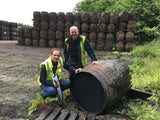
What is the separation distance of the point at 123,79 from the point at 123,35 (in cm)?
871

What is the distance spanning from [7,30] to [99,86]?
906 inches

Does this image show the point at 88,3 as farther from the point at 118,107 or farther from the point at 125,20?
the point at 118,107

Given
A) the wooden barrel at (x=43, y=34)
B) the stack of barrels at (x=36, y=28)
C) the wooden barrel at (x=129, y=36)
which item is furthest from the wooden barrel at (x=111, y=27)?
the stack of barrels at (x=36, y=28)

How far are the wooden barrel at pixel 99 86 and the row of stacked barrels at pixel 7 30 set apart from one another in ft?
71.3

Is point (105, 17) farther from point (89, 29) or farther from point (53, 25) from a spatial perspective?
point (53, 25)

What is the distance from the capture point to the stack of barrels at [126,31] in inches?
437

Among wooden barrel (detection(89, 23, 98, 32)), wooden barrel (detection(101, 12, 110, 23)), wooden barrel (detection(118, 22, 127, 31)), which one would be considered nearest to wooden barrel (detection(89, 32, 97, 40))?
wooden barrel (detection(89, 23, 98, 32))

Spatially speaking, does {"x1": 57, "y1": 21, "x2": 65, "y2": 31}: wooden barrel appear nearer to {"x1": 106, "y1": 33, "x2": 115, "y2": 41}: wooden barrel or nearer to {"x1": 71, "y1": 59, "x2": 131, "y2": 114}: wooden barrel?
{"x1": 106, "y1": 33, "x2": 115, "y2": 41}: wooden barrel

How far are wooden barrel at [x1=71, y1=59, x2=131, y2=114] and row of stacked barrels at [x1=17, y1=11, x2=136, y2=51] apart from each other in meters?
8.48

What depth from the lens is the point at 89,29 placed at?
1196 centimetres

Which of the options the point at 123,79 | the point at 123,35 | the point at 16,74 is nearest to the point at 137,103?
the point at 123,79

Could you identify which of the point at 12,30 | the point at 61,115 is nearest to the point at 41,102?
the point at 61,115

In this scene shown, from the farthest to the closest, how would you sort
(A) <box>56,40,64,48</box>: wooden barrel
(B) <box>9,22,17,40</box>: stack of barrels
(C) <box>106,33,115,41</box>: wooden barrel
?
(B) <box>9,22,17,40</box>: stack of barrels < (A) <box>56,40,64,48</box>: wooden barrel < (C) <box>106,33,115,41</box>: wooden barrel

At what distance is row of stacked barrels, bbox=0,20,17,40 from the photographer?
2140 centimetres
